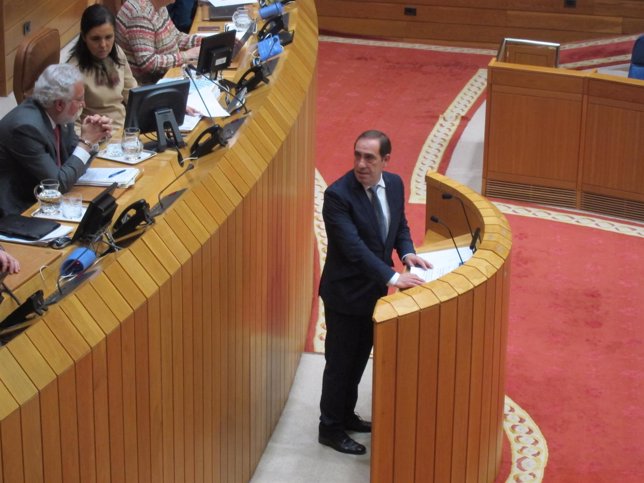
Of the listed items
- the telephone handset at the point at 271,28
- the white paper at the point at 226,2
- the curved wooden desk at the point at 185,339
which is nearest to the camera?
the curved wooden desk at the point at 185,339

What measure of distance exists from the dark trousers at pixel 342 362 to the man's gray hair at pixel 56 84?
1.31 meters

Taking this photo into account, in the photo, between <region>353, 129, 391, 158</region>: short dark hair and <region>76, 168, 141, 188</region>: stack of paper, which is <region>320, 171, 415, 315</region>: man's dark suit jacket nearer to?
<region>353, 129, 391, 158</region>: short dark hair

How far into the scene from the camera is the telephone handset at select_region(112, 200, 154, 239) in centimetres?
340

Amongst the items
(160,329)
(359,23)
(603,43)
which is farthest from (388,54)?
(160,329)

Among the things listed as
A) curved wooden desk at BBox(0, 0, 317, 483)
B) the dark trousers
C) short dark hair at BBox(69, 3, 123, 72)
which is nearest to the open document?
the dark trousers

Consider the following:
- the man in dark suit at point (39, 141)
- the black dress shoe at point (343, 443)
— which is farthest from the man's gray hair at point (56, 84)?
the black dress shoe at point (343, 443)

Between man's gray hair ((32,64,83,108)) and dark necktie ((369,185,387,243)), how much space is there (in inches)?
45.9

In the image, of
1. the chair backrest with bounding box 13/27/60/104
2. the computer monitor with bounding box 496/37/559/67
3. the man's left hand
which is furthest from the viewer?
the computer monitor with bounding box 496/37/559/67

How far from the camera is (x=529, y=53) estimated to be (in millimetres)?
7488

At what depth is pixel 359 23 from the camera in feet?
36.1

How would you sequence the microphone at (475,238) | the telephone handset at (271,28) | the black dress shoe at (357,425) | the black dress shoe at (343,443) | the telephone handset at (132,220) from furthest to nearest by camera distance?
the telephone handset at (271,28) → the black dress shoe at (357,425) → the black dress shoe at (343,443) → the microphone at (475,238) → the telephone handset at (132,220)

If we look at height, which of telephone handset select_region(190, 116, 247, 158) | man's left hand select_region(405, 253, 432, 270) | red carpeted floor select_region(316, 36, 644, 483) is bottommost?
red carpeted floor select_region(316, 36, 644, 483)

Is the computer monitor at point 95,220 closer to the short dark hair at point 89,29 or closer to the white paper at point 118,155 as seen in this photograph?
the white paper at point 118,155

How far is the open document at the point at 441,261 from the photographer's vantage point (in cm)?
438
